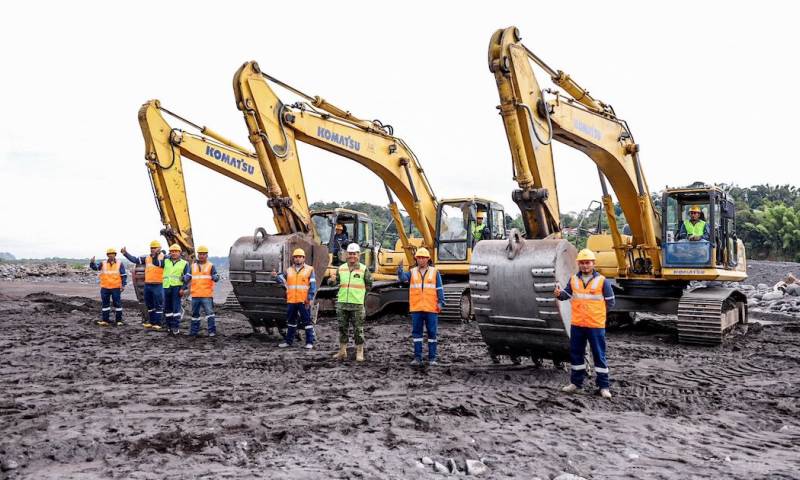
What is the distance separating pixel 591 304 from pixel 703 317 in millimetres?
5146

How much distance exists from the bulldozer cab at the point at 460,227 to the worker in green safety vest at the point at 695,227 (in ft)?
13.7

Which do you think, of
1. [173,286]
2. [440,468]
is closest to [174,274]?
[173,286]

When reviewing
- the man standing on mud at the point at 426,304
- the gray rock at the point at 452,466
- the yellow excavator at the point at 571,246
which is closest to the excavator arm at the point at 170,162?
the man standing on mud at the point at 426,304

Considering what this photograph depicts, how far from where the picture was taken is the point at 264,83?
475 inches

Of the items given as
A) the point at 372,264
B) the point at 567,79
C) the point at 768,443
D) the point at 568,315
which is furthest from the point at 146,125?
the point at 768,443

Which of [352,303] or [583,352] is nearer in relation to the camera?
[583,352]

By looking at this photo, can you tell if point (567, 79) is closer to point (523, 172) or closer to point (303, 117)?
point (523, 172)

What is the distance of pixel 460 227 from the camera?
1461cm

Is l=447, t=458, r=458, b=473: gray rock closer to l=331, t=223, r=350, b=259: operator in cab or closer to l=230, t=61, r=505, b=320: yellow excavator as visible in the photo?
l=230, t=61, r=505, b=320: yellow excavator

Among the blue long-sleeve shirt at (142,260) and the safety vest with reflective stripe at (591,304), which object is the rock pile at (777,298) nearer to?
the safety vest with reflective stripe at (591,304)

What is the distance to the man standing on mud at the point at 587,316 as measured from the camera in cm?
708

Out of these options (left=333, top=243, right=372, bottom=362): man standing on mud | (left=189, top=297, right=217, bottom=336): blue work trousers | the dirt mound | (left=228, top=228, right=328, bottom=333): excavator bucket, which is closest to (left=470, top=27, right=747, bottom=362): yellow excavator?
(left=333, top=243, right=372, bottom=362): man standing on mud

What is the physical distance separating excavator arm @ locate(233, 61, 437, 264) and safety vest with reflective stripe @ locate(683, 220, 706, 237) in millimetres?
5529

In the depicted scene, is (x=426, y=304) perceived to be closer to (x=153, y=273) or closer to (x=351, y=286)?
(x=351, y=286)
